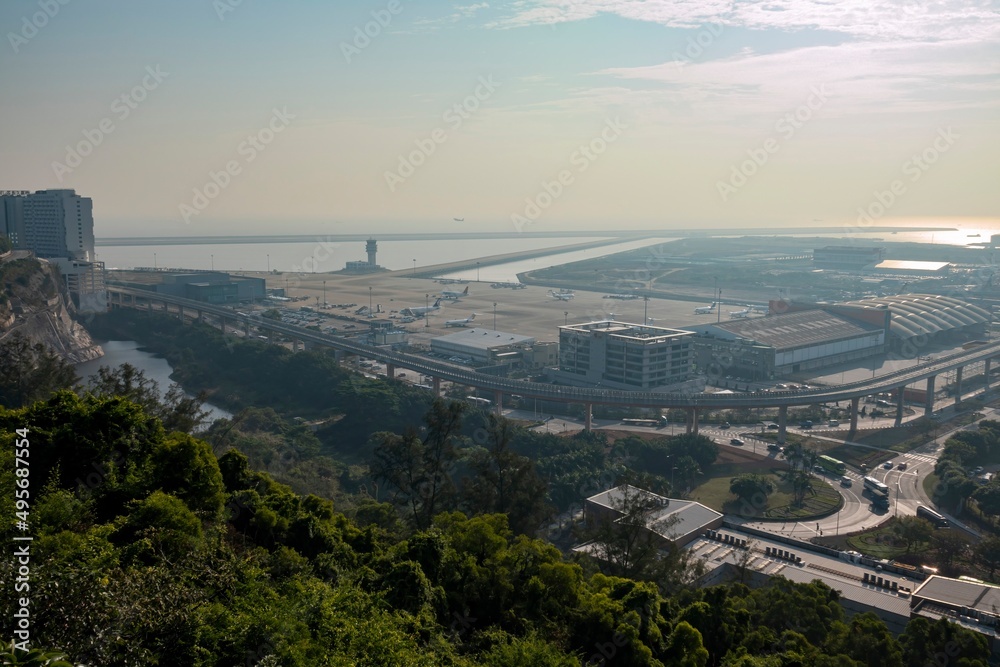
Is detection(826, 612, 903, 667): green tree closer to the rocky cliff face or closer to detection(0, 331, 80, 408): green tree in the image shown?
detection(0, 331, 80, 408): green tree

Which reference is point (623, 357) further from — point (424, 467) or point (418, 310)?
point (418, 310)

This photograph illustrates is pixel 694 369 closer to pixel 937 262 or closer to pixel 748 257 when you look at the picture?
pixel 937 262

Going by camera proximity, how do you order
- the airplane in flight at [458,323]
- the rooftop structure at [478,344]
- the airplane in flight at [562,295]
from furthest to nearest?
the airplane in flight at [562,295] → the airplane in flight at [458,323] → the rooftop structure at [478,344]

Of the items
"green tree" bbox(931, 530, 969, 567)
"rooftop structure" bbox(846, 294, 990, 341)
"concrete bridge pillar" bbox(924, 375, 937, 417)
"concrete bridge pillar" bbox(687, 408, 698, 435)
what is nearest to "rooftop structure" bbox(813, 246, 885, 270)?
"rooftop structure" bbox(846, 294, 990, 341)

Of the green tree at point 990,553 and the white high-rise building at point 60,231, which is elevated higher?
the white high-rise building at point 60,231

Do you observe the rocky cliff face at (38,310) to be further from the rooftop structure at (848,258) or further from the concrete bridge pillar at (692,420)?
the rooftop structure at (848,258)

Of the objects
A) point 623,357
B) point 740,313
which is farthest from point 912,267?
point 623,357

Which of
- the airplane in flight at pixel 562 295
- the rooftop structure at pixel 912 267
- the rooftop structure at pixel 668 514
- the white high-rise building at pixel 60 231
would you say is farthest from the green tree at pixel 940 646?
the rooftop structure at pixel 912 267
